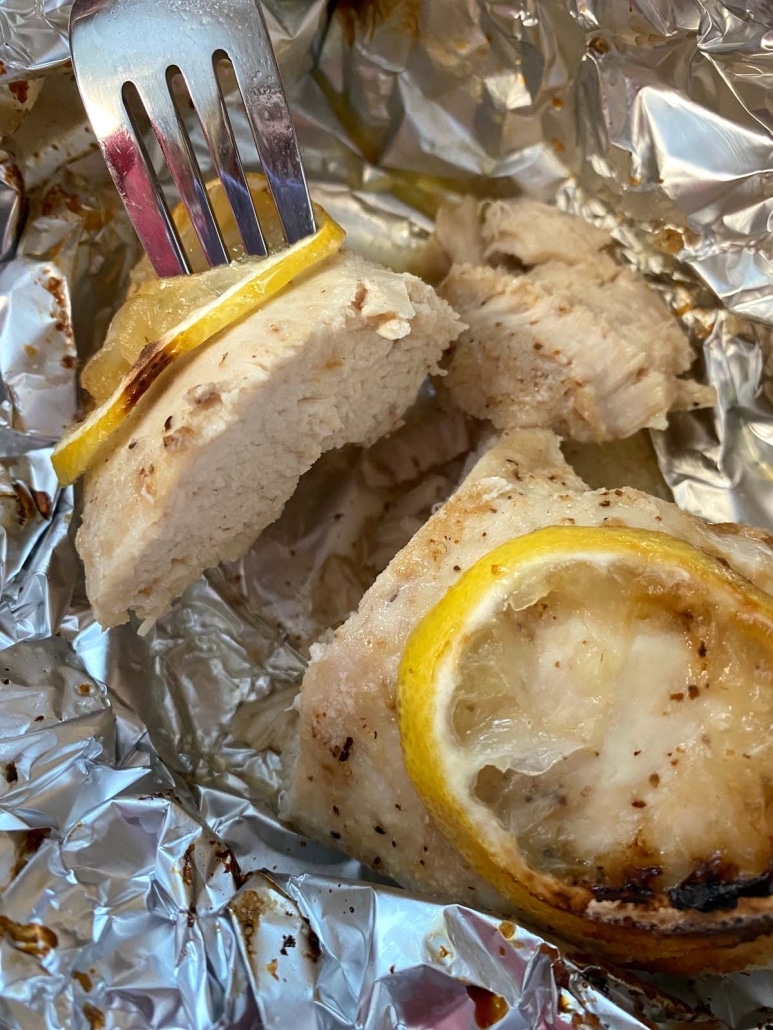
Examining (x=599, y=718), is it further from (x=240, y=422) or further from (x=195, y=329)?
(x=195, y=329)

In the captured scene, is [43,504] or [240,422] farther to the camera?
[43,504]

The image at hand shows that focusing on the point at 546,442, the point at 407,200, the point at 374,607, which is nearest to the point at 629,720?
the point at 374,607

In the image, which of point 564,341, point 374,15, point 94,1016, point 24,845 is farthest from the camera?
point 374,15

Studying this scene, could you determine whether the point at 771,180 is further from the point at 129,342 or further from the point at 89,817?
the point at 89,817

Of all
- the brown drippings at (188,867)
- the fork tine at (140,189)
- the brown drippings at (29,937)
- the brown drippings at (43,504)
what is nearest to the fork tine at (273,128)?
the fork tine at (140,189)

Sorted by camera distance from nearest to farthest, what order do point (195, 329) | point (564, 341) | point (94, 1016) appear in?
point (94, 1016), point (195, 329), point (564, 341)

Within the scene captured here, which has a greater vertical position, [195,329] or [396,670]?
[195,329]

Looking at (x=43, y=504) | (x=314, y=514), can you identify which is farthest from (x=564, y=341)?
(x=43, y=504)

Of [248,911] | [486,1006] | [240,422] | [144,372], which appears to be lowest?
[486,1006]

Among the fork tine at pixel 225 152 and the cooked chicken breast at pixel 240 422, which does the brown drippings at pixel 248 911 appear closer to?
the cooked chicken breast at pixel 240 422
